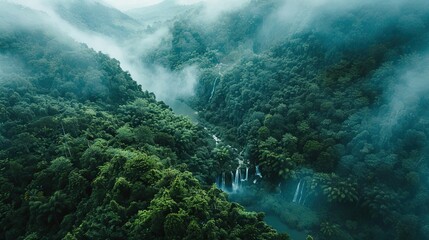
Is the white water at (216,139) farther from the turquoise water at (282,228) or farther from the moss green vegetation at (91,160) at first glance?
the turquoise water at (282,228)

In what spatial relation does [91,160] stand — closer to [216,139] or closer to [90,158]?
[90,158]

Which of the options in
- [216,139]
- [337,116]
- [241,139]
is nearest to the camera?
[337,116]

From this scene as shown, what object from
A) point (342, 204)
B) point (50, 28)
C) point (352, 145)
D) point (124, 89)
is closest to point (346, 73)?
point (352, 145)

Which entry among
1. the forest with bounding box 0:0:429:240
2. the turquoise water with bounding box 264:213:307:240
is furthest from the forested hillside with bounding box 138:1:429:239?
the turquoise water with bounding box 264:213:307:240

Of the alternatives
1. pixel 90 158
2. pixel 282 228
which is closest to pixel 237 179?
pixel 282 228

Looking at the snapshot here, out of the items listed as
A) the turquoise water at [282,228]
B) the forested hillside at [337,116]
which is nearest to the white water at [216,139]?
the forested hillside at [337,116]

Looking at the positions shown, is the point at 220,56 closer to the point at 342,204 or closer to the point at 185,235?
the point at 342,204

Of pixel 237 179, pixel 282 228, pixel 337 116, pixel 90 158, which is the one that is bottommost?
pixel 282 228
